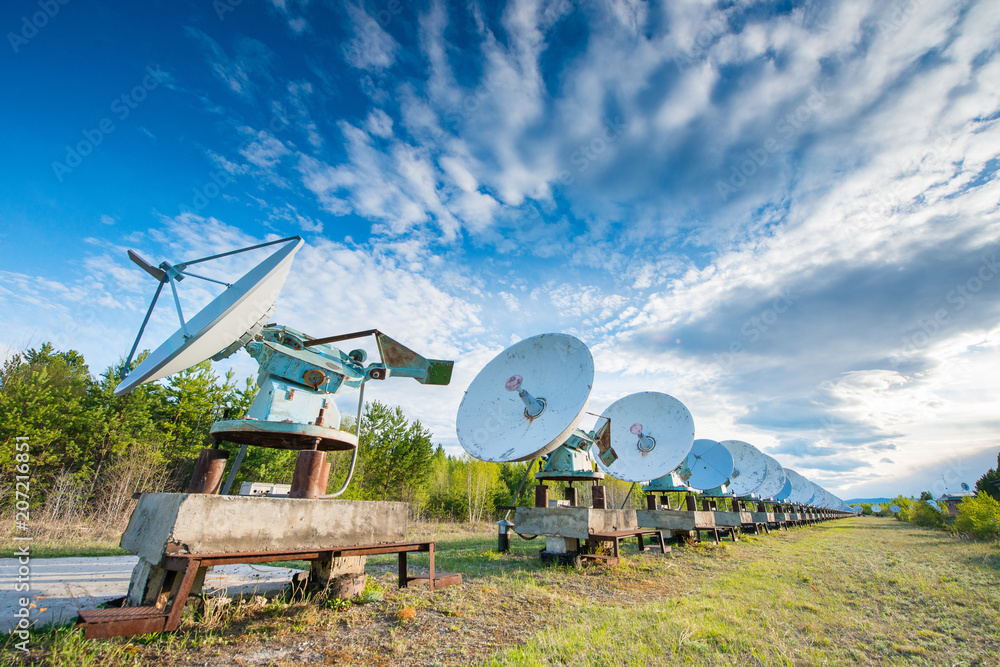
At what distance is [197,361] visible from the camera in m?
5.45

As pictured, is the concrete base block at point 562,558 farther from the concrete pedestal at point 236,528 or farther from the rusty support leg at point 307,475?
the rusty support leg at point 307,475

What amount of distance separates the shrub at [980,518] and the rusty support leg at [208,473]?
29.0m

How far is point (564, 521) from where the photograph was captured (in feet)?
35.7

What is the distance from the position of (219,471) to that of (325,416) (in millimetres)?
1531

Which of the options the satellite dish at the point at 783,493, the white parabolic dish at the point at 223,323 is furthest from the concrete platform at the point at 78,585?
the satellite dish at the point at 783,493

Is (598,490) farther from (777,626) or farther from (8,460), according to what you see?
(8,460)

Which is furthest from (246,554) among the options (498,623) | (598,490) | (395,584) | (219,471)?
(598,490)

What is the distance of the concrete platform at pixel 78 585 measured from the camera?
484 cm

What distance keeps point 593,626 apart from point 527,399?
5.10m

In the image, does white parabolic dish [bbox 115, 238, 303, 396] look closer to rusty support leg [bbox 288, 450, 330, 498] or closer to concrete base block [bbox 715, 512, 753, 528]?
rusty support leg [bbox 288, 450, 330, 498]

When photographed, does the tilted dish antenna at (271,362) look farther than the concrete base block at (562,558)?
No

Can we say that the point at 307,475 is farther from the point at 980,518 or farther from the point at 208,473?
the point at 980,518

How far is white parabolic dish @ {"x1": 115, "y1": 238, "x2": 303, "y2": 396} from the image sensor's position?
16.5 ft

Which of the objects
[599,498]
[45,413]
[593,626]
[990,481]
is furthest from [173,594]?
[990,481]
